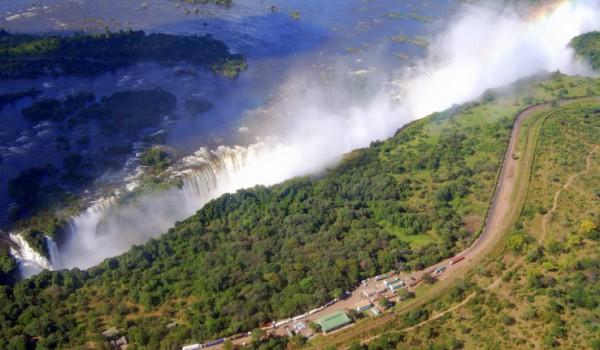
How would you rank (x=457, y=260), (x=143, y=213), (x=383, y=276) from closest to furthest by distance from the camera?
(x=383, y=276) → (x=457, y=260) → (x=143, y=213)

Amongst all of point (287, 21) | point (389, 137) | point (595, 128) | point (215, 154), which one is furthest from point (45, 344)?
point (287, 21)

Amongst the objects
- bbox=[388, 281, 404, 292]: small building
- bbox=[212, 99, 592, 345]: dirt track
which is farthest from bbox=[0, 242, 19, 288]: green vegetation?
bbox=[388, 281, 404, 292]: small building

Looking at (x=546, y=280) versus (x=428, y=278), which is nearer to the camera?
(x=546, y=280)

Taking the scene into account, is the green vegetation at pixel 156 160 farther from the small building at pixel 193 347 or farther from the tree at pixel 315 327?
the tree at pixel 315 327

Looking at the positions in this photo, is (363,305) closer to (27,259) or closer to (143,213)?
(143,213)

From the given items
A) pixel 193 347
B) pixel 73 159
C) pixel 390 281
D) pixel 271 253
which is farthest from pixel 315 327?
pixel 73 159

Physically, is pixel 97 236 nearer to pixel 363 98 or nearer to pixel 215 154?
pixel 215 154

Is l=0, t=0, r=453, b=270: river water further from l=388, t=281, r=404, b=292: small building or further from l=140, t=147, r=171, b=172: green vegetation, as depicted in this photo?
l=388, t=281, r=404, b=292: small building

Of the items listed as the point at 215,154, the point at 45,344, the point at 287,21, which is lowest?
the point at 45,344

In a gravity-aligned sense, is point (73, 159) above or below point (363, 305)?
above
